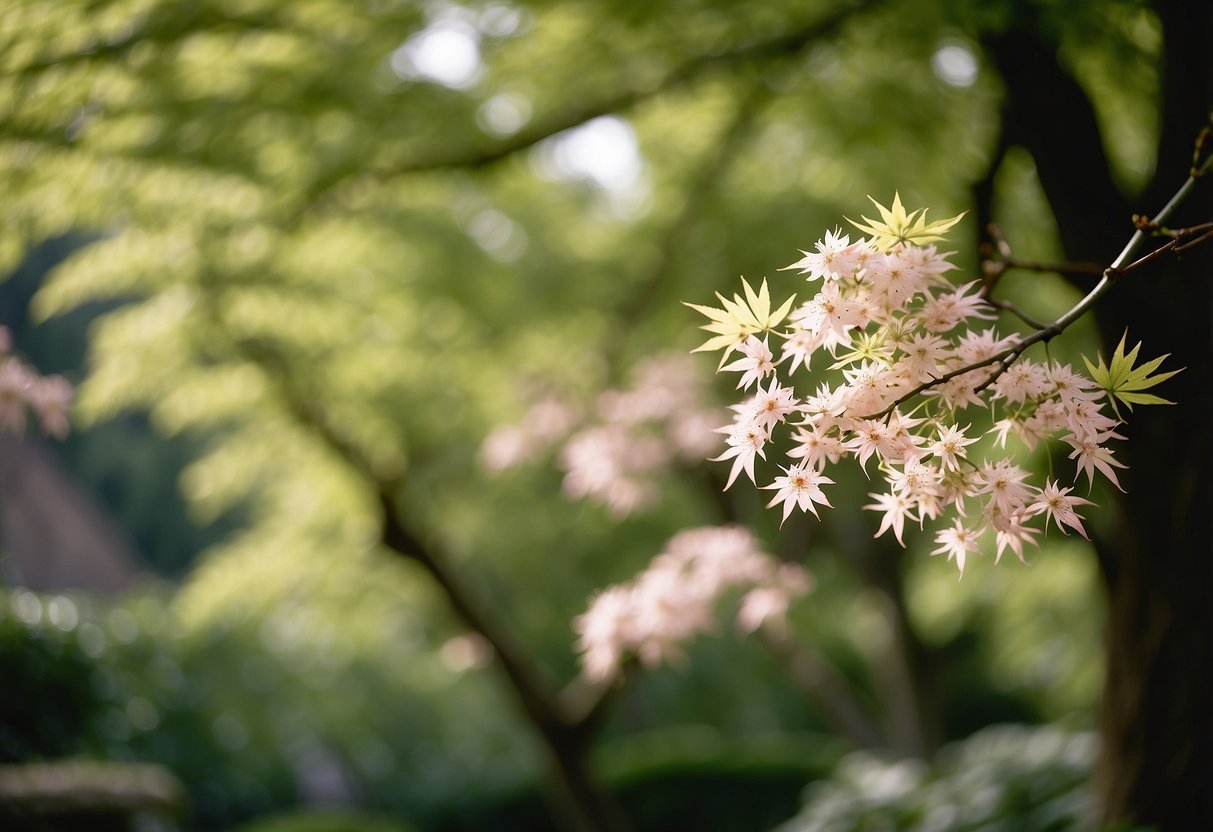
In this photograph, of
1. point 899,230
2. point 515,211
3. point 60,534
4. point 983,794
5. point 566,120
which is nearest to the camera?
point 899,230

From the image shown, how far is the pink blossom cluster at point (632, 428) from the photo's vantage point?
3.99 m

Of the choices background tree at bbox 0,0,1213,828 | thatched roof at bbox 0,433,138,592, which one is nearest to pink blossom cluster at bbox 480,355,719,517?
background tree at bbox 0,0,1213,828

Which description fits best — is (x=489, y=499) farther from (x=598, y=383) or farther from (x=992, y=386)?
(x=992, y=386)

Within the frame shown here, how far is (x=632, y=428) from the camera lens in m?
4.22

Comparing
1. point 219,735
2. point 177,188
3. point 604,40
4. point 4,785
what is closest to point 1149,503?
point 604,40

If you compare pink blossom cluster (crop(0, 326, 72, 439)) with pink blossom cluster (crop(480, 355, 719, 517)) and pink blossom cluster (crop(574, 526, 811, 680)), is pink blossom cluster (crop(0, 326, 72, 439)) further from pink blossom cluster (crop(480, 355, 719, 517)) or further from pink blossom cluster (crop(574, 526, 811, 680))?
pink blossom cluster (crop(480, 355, 719, 517))

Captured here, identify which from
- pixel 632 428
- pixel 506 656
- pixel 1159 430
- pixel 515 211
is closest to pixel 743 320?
pixel 1159 430

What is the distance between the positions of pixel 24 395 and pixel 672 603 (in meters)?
1.90

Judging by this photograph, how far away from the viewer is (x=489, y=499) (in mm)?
6473

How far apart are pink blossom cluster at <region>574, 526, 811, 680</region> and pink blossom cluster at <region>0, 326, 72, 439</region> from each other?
1.58 meters

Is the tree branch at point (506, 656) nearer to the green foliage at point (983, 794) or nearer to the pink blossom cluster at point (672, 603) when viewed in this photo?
the green foliage at point (983, 794)

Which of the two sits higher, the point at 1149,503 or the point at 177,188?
the point at 177,188

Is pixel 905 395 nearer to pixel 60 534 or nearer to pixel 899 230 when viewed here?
pixel 899 230

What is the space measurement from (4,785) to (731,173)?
4197 millimetres
